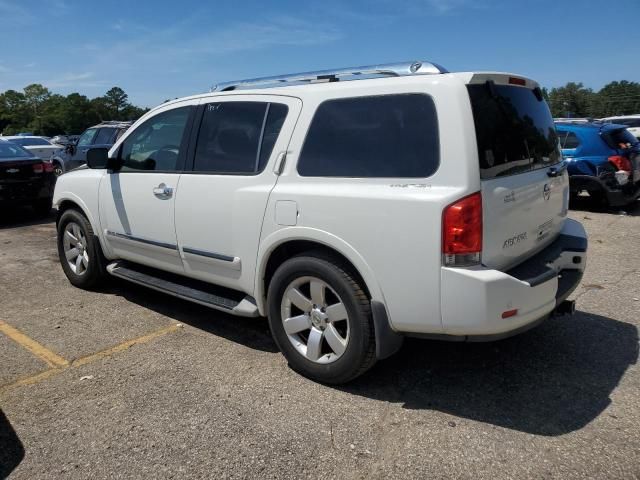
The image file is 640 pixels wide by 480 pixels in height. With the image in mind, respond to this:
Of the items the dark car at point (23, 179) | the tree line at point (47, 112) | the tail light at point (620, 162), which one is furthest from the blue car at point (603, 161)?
the tree line at point (47, 112)

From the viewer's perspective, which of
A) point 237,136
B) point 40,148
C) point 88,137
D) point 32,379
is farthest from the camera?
point 40,148

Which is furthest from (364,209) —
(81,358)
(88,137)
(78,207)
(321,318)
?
(88,137)

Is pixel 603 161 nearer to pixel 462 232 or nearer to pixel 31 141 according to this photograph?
pixel 462 232

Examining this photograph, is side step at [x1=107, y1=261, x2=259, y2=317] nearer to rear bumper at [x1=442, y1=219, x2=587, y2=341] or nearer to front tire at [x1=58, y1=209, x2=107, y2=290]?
front tire at [x1=58, y1=209, x2=107, y2=290]

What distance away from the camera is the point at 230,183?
3660 millimetres

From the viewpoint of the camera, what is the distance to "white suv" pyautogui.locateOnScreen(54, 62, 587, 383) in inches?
108

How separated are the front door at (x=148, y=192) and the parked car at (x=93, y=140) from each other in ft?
26.3

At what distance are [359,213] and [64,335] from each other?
2.79 metres

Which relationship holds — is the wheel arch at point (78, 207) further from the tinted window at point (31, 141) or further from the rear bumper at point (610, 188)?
the tinted window at point (31, 141)

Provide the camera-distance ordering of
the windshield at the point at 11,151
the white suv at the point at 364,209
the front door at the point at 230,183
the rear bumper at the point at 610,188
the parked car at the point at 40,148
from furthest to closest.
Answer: the parked car at the point at 40,148
the windshield at the point at 11,151
the rear bumper at the point at 610,188
the front door at the point at 230,183
the white suv at the point at 364,209

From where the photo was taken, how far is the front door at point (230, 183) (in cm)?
350

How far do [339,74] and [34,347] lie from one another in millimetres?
3076

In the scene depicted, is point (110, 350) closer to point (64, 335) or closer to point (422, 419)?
point (64, 335)

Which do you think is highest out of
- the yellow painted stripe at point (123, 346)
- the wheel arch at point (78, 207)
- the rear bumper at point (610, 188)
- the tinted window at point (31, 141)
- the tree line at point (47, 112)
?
the tree line at point (47, 112)
